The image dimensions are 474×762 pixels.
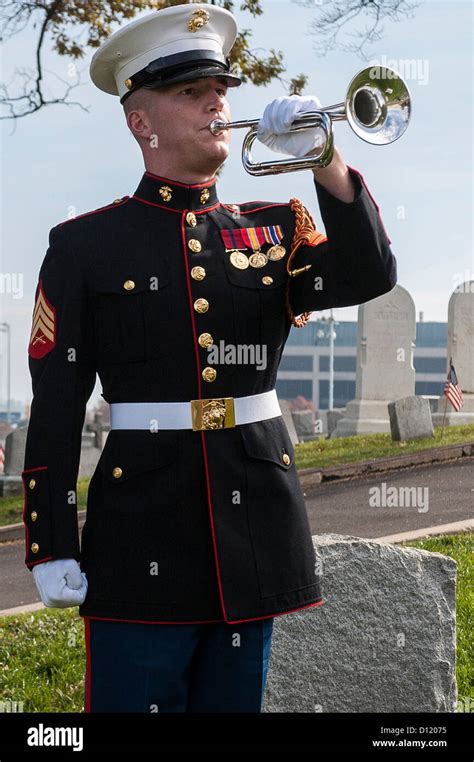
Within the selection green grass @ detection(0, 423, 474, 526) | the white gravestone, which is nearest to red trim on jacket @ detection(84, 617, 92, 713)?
green grass @ detection(0, 423, 474, 526)

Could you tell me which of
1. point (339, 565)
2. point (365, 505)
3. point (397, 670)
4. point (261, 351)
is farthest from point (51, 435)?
point (365, 505)

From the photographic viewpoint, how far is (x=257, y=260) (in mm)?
3229

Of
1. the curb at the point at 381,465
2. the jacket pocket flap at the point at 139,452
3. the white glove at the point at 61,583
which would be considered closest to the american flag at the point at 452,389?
the curb at the point at 381,465

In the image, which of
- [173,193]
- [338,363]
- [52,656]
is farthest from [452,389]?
[338,363]

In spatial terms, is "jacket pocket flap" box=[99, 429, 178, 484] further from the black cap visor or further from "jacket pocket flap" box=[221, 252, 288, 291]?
the black cap visor

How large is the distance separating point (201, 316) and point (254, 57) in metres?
10.9

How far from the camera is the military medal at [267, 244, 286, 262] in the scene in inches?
128

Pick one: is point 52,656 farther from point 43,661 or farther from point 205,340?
point 205,340

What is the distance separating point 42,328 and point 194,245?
1.57ft

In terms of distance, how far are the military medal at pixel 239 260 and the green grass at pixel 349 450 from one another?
10090mm

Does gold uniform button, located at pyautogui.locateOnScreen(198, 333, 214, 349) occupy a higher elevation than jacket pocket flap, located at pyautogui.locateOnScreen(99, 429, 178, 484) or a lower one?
higher

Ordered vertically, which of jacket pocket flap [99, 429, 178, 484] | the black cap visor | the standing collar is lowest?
jacket pocket flap [99, 429, 178, 484]

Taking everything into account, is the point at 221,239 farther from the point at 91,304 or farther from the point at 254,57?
the point at 254,57

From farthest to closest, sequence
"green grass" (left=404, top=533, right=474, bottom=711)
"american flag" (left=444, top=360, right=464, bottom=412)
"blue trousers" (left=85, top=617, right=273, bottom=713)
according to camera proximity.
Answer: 1. "american flag" (left=444, top=360, right=464, bottom=412)
2. "green grass" (left=404, top=533, right=474, bottom=711)
3. "blue trousers" (left=85, top=617, right=273, bottom=713)
